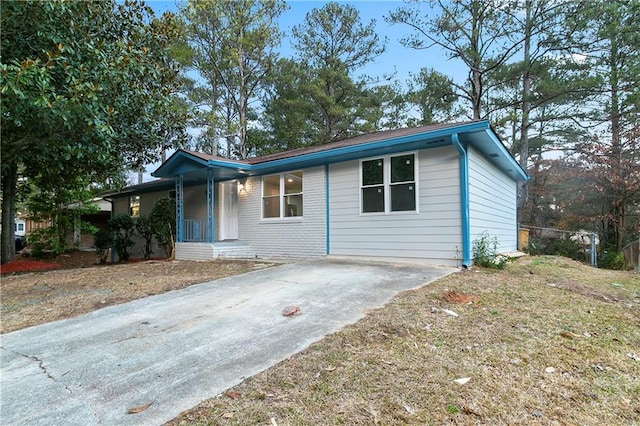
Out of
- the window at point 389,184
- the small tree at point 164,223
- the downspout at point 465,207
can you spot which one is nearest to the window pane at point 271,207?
the window at point 389,184

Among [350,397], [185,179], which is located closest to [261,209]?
[185,179]

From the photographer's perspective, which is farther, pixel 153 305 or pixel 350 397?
pixel 153 305

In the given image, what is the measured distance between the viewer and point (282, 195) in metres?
9.61

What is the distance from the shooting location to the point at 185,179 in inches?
450

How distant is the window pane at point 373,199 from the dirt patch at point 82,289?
9.65 ft

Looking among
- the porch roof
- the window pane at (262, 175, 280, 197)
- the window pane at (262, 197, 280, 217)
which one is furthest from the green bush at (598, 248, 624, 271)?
the window pane at (262, 175, 280, 197)

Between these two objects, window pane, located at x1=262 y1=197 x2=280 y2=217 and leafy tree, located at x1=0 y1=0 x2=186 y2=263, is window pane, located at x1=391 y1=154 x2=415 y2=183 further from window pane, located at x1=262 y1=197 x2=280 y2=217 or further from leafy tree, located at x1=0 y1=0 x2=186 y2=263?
leafy tree, located at x1=0 y1=0 x2=186 y2=263

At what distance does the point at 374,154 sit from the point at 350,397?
625 cm

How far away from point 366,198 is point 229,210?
507cm

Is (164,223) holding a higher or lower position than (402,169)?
lower

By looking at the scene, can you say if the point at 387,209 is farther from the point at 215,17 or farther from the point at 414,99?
the point at 215,17

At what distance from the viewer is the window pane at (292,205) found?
30.6ft

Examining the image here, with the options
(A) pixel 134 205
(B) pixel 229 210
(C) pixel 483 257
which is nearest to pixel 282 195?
(B) pixel 229 210

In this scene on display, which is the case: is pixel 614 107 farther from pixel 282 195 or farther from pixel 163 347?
pixel 163 347
